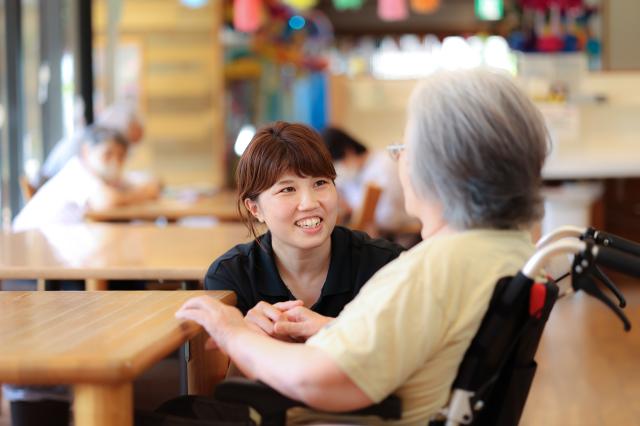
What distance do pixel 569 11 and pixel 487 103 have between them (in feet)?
21.1

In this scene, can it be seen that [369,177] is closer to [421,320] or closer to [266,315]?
[266,315]

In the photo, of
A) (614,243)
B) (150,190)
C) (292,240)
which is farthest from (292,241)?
(150,190)

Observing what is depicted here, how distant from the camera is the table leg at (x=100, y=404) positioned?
4.75ft

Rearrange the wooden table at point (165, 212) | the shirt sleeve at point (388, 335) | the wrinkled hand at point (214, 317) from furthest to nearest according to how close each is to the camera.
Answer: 1. the wooden table at point (165, 212)
2. the wrinkled hand at point (214, 317)
3. the shirt sleeve at point (388, 335)

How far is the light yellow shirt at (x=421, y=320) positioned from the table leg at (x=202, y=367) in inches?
23.2

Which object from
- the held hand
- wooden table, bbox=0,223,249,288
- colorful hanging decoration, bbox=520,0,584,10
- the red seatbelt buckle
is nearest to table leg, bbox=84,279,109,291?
wooden table, bbox=0,223,249,288

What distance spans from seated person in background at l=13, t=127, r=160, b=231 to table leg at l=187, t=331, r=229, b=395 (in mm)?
1891

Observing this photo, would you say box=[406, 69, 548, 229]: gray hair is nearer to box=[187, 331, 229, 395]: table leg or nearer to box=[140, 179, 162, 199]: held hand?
box=[187, 331, 229, 395]: table leg

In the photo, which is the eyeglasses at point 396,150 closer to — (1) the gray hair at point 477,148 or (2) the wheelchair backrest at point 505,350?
(1) the gray hair at point 477,148

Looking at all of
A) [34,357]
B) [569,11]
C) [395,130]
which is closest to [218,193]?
[395,130]

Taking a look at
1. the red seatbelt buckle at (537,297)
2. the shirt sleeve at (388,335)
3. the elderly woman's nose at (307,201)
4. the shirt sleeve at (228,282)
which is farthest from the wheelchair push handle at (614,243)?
the shirt sleeve at (228,282)

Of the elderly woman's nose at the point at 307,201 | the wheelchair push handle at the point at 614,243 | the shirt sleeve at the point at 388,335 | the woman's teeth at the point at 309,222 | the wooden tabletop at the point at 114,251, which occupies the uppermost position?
the elderly woman's nose at the point at 307,201

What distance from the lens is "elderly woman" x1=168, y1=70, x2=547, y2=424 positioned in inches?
56.8

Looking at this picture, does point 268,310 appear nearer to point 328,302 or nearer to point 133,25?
point 328,302
